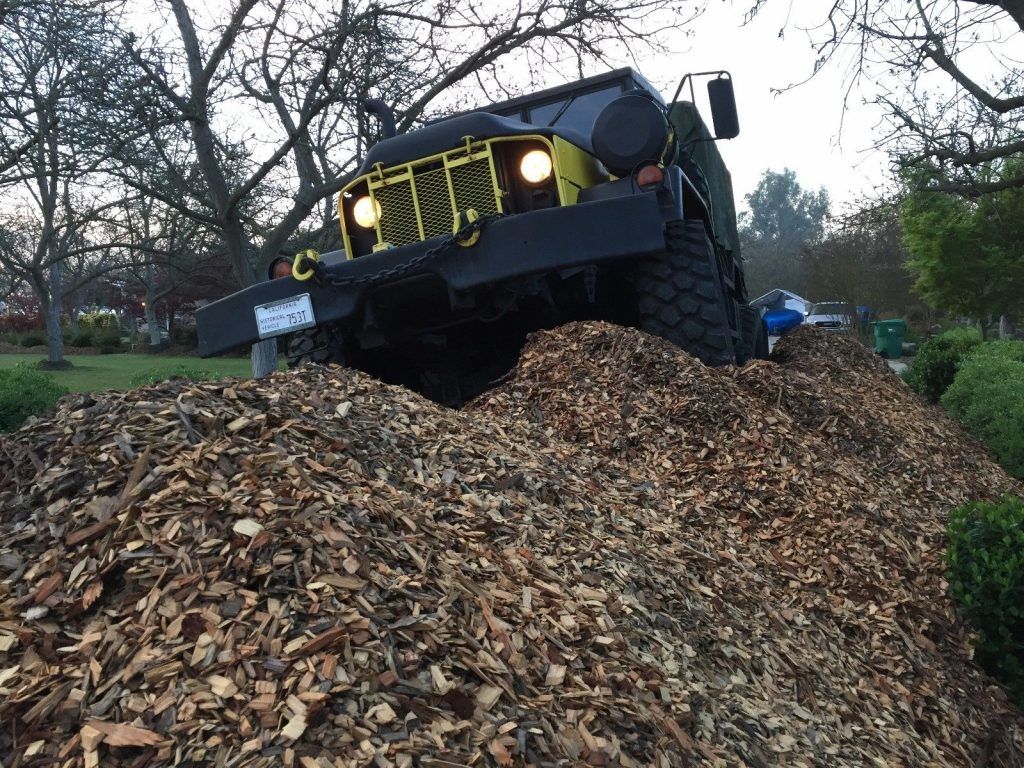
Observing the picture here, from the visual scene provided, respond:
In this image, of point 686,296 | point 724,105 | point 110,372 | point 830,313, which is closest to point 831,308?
point 830,313

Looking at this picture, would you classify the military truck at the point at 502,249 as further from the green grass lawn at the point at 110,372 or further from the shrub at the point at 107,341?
the shrub at the point at 107,341

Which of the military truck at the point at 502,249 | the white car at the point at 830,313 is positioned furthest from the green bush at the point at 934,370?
the white car at the point at 830,313

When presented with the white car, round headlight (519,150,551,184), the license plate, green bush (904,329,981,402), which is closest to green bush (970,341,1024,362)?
green bush (904,329,981,402)

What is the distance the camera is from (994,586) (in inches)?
141

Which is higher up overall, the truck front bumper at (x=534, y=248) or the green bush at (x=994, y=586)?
the truck front bumper at (x=534, y=248)

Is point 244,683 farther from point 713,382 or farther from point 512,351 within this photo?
point 512,351

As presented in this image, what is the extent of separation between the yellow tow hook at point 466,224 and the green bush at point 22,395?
13.8 ft

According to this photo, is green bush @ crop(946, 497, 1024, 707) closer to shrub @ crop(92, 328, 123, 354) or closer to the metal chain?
the metal chain

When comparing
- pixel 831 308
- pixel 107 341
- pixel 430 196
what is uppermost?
pixel 107 341

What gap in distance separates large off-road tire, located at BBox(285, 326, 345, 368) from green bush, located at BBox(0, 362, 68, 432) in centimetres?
248

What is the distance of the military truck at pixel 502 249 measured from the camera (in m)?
4.84

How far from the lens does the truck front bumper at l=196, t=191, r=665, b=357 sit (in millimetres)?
4766

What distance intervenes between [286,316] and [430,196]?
1.18m

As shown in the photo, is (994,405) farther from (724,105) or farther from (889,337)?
(889,337)
